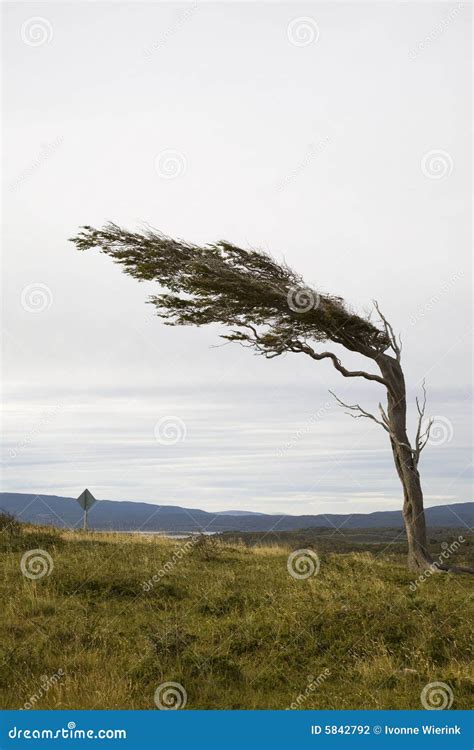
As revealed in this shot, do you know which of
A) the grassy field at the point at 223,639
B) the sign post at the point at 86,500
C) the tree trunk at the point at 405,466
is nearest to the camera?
the grassy field at the point at 223,639

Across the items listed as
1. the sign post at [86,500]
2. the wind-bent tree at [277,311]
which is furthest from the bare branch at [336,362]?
the sign post at [86,500]

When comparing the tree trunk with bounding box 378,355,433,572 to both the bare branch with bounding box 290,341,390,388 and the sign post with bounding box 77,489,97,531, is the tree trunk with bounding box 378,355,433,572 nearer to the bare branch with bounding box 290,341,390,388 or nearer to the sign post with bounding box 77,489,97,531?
the bare branch with bounding box 290,341,390,388

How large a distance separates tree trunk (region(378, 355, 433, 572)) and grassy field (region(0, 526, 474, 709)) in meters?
4.26

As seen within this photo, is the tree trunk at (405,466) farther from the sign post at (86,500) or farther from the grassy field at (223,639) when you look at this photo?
the sign post at (86,500)

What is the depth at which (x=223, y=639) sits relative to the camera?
10617 millimetres

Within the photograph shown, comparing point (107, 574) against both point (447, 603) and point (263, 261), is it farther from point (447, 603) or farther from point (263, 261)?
point (263, 261)

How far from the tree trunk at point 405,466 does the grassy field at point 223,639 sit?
426cm

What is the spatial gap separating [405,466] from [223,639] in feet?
36.2

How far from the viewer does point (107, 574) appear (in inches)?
569

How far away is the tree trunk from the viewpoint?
20.2 meters

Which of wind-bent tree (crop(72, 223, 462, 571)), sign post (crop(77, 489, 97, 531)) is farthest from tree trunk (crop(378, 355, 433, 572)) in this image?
sign post (crop(77, 489, 97, 531))

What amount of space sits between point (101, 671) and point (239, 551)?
13.7m

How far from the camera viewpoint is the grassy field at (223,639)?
8766mm

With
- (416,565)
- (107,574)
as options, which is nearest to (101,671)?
(107,574)
